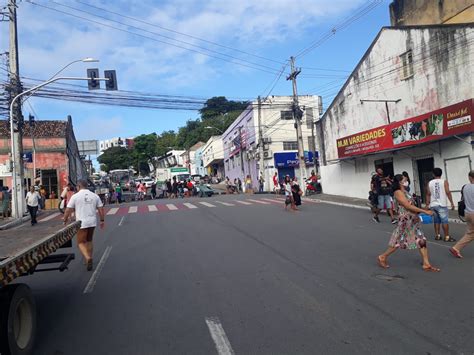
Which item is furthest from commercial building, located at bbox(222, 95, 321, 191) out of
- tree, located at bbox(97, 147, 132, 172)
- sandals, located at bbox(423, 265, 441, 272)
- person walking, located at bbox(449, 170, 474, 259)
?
tree, located at bbox(97, 147, 132, 172)

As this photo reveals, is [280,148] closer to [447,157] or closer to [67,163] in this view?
[67,163]

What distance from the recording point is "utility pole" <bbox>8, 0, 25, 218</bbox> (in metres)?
23.0

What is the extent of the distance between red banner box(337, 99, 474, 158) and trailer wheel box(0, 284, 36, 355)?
48.2ft

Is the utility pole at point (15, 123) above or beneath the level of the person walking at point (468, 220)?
above

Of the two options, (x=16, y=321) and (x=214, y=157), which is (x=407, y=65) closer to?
(x=16, y=321)

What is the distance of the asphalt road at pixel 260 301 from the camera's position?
4.56 metres

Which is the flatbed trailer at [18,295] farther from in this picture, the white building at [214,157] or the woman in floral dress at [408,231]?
the white building at [214,157]

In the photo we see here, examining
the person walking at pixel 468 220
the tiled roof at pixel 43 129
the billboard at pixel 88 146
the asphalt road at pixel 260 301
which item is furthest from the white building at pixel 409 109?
the billboard at pixel 88 146

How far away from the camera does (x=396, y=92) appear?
21.2 metres

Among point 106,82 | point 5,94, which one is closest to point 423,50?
point 106,82

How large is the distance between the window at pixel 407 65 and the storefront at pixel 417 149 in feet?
9.14

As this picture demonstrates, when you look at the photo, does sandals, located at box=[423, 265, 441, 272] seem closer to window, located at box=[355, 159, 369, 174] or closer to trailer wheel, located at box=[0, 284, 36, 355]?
trailer wheel, located at box=[0, 284, 36, 355]

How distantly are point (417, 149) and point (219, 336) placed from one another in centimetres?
1690

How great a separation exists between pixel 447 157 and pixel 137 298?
1481cm
